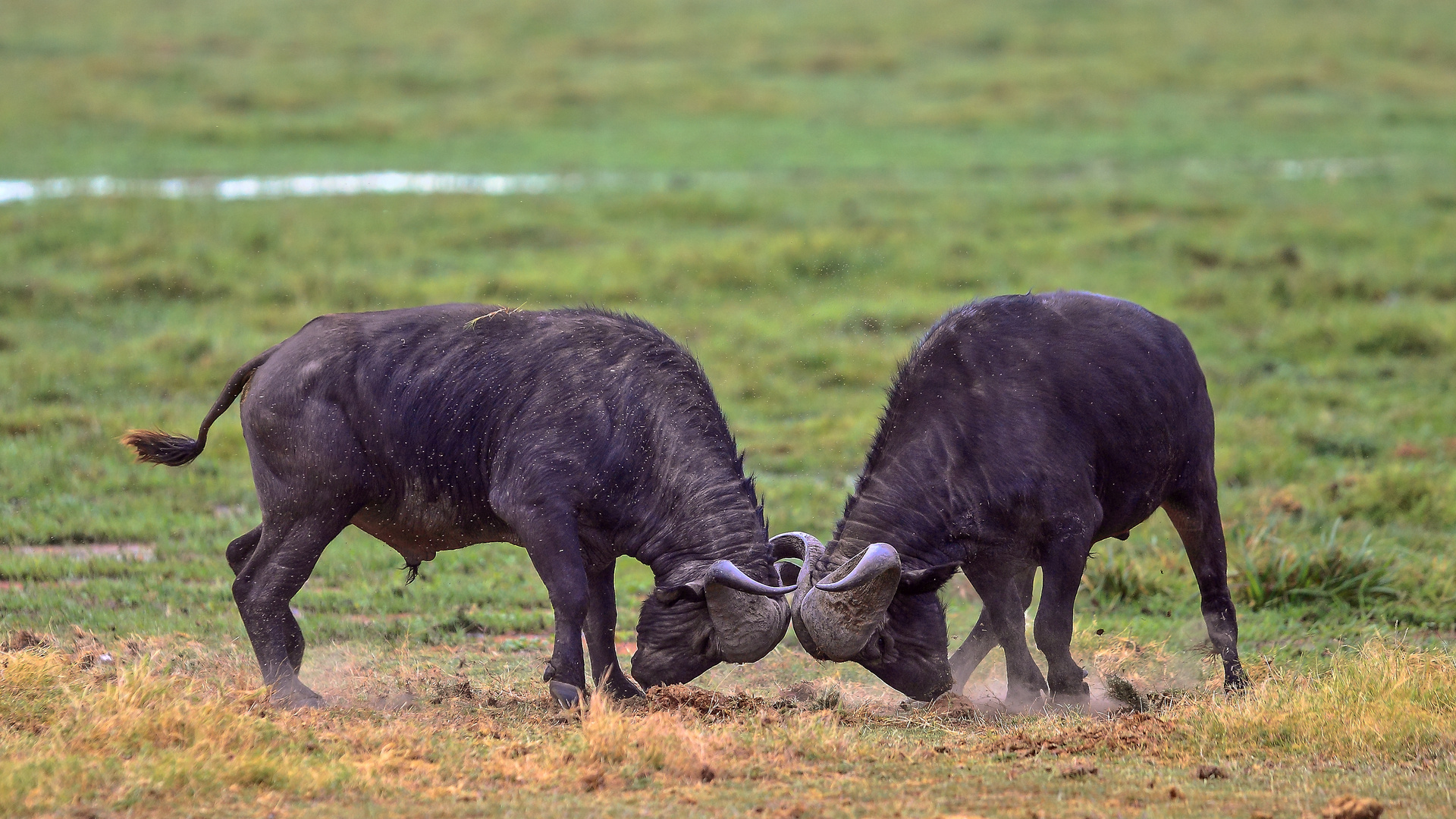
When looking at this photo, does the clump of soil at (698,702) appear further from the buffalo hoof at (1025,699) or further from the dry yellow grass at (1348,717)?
the dry yellow grass at (1348,717)

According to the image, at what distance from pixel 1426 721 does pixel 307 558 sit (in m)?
4.74

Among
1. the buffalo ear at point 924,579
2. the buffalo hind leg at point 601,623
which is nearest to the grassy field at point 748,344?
the buffalo hind leg at point 601,623

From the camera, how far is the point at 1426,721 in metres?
6.11

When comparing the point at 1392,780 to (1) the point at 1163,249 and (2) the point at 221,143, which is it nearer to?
(1) the point at 1163,249

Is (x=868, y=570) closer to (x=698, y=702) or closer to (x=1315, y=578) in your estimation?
(x=698, y=702)

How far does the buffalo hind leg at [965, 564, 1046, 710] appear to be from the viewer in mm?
7152

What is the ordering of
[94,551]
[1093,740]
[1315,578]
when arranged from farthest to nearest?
[94,551] < [1315,578] < [1093,740]

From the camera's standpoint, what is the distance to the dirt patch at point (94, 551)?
918 centimetres

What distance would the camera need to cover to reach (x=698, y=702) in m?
6.65

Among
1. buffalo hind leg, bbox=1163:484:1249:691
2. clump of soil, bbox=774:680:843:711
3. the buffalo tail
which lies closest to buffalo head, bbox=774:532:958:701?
clump of soil, bbox=774:680:843:711

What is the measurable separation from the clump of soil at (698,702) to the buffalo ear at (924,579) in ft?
2.68

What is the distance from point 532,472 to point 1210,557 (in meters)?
3.28

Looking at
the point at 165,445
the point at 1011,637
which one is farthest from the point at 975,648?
the point at 165,445

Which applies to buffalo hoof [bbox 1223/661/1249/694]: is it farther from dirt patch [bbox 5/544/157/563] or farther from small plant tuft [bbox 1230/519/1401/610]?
dirt patch [bbox 5/544/157/563]
